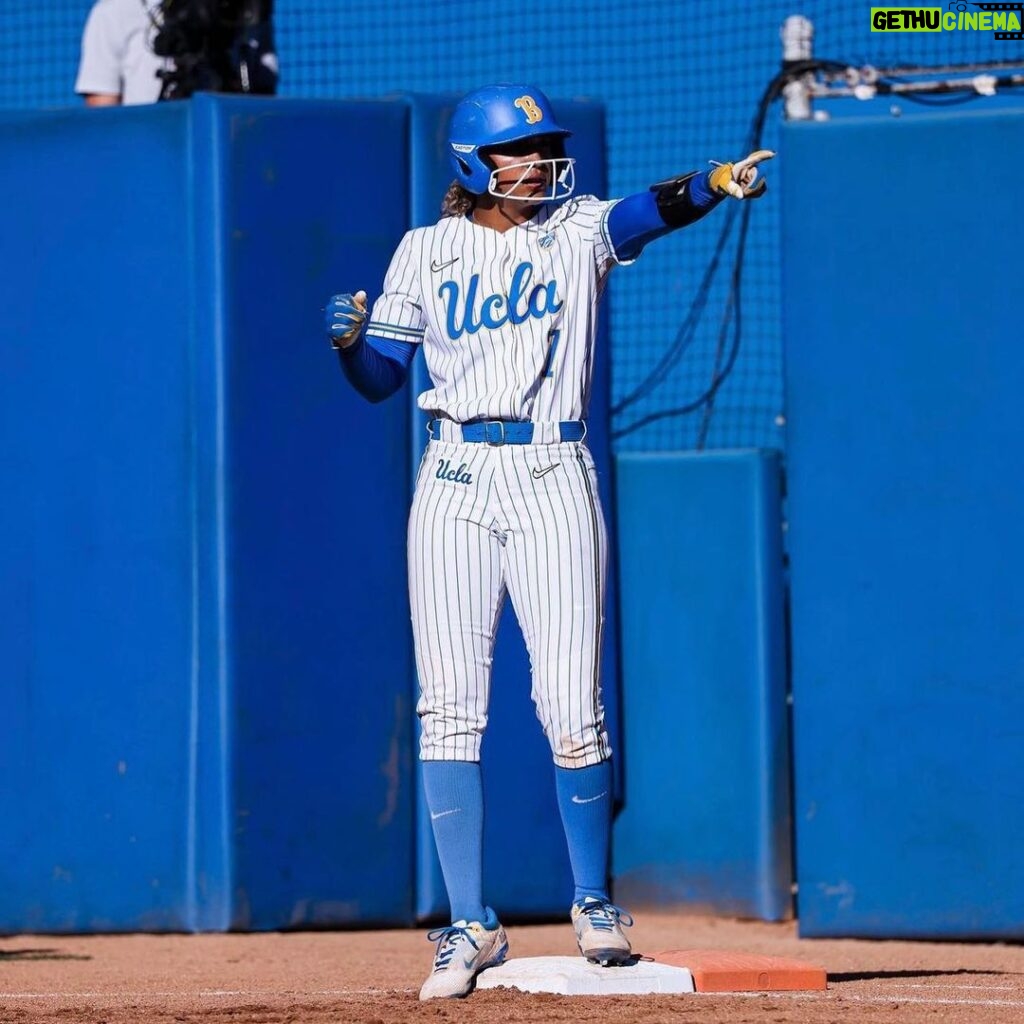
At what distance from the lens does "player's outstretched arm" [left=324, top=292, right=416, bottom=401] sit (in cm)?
427

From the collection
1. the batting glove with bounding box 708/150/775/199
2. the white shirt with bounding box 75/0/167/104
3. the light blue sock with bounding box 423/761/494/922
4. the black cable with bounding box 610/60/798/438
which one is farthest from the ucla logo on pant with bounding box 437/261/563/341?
the white shirt with bounding box 75/0/167/104

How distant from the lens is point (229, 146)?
19.9 ft

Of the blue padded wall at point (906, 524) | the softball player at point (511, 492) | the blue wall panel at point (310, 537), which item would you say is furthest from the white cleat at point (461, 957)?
the blue padded wall at point (906, 524)

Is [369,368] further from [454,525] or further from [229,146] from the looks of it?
[229,146]

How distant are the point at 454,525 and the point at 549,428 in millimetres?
296

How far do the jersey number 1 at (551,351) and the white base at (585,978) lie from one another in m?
1.28

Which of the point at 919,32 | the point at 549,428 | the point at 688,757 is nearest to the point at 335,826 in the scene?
the point at 688,757

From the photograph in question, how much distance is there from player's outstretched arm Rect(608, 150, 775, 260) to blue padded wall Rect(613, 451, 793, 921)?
2.32m

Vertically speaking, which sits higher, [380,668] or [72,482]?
[72,482]

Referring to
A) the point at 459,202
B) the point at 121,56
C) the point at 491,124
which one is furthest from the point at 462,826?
the point at 121,56

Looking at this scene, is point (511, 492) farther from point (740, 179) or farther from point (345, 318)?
point (740, 179)

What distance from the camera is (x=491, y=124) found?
14.3 ft

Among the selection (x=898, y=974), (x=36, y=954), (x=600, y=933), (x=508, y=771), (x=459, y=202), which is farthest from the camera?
(x=508, y=771)

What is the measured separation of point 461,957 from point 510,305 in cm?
141
